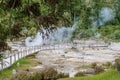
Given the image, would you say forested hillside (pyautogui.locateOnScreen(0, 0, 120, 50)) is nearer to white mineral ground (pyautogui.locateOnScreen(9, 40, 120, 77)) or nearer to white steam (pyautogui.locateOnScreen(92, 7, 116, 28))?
white mineral ground (pyautogui.locateOnScreen(9, 40, 120, 77))

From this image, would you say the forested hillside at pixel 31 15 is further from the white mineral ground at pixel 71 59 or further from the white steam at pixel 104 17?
the white steam at pixel 104 17

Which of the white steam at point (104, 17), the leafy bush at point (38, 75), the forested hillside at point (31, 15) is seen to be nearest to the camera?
the forested hillside at point (31, 15)

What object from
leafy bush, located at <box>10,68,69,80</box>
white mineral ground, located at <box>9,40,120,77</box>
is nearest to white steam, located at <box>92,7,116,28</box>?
white mineral ground, located at <box>9,40,120,77</box>

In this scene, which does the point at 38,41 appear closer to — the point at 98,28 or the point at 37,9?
the point at 98,28

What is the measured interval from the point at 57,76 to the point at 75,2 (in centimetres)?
2086

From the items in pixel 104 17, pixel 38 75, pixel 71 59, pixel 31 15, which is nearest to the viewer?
pixel 31 15

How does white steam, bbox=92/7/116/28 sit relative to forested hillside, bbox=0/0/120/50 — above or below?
above

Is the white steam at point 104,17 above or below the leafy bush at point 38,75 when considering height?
above

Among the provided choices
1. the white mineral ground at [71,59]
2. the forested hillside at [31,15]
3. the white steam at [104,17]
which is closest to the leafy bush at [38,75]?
the white mineral ground at [71,59]

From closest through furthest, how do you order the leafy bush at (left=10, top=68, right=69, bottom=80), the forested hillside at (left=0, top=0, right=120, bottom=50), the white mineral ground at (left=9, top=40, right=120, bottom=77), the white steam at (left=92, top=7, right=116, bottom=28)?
the forested hillside at (left=0, top=0, right=120, bottom=50) → the leafy bush at (left=10, top=68, right=69, bottom=80) → the white mineral ground at (left=9, top=40, right=120, bottom=77) → the white steam at (left=92, top=7, right=116, bottom=28)

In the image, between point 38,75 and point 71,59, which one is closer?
point 38,75

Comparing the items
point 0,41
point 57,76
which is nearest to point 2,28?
point 0,41

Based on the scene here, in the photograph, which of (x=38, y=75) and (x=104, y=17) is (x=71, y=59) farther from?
(x=104, y=17)

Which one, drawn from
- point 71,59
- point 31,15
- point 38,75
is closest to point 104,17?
point 71,59
